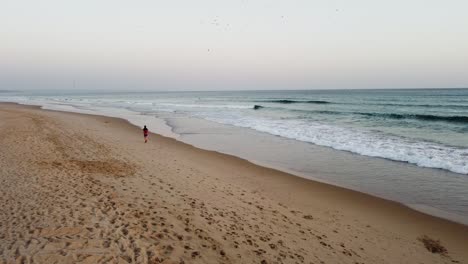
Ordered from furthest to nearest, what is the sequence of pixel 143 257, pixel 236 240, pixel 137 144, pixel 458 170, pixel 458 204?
pixel 137 144
pixel 458 170
pixel 458 204
pixel 236 240
pixel 143 257

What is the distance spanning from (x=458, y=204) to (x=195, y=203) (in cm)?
656

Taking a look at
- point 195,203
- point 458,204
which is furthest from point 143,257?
point 458,204

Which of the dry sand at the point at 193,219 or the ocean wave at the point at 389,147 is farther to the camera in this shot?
the ocean wave at the point at 389,147

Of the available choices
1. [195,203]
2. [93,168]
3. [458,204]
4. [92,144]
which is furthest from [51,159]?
[458,204]

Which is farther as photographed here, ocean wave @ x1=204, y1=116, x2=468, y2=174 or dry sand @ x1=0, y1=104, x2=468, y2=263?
ocean wave @ x1=204, y1=116, x2=468, y2=174

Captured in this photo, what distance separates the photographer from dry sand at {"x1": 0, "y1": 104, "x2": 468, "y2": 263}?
18.0 ft

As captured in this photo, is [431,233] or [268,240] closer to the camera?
[268,240]

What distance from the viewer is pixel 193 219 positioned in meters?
6.91

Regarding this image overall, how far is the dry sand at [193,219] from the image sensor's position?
18.0 feet

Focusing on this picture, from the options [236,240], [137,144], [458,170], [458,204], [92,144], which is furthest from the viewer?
[137,144]

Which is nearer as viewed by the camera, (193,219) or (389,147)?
(193,219)

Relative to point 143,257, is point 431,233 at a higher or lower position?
lower

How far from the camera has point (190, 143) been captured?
18109 millimetres

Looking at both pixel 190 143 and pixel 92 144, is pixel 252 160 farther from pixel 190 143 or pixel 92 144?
pixel 92 144
